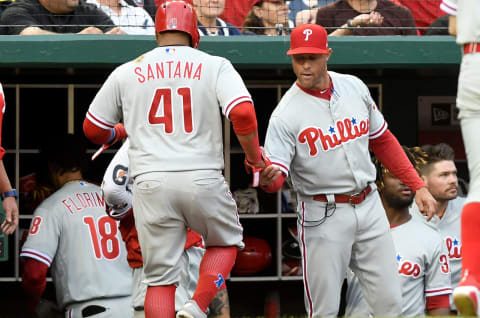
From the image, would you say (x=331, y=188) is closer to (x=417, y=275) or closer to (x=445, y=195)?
(x=417, y=275)

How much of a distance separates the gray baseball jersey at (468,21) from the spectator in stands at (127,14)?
161 inches

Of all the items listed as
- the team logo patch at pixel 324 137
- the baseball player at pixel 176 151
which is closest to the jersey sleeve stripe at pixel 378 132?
the team logo patch at pixel 324 137

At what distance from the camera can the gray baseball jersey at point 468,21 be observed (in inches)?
177

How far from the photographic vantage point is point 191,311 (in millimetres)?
5293

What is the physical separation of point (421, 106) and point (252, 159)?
4.17 m

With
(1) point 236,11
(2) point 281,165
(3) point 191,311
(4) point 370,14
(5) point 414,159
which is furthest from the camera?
(1) point 236,11

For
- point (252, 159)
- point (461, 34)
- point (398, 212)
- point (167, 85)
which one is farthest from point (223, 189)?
point (398, 212)

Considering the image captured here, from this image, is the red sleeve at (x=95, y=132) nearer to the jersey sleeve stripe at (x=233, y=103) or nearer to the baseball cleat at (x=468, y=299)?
the jersey sleeve stripe at (x=233, y=103)

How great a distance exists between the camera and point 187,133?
549 cm

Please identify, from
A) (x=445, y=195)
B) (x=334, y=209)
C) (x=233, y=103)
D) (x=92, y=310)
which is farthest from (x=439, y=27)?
(x=92, y=310)

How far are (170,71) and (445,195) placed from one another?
2.97m

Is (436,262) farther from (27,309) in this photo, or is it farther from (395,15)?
(27,309)

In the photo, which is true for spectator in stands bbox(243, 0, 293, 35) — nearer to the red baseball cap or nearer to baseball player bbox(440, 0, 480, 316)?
the red baseball cap

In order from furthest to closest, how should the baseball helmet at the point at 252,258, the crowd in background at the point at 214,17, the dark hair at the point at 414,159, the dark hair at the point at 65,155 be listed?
the baseball helmet at the point at 252,258
the crowd in background at the point at 214,17
the dark hair at the point at 65,155
the dark hair at the point at 414,159
